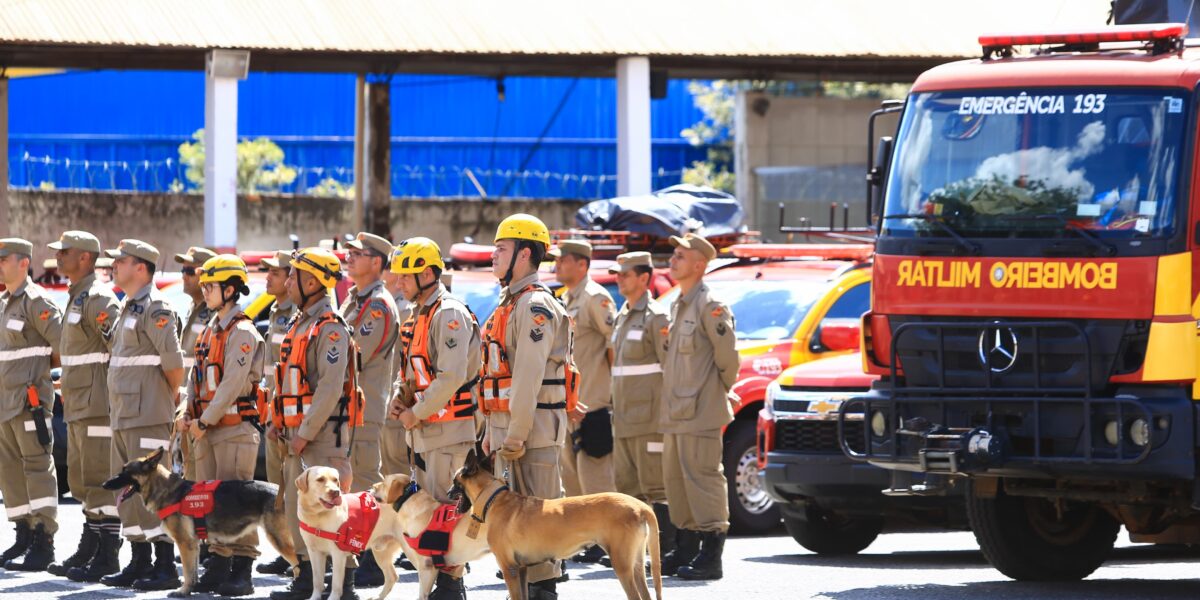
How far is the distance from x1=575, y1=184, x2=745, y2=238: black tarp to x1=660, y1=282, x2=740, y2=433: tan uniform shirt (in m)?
4.86

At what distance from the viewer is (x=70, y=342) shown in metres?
11.7

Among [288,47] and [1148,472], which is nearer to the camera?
[1148,472]

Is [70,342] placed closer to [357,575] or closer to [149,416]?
[149,416]

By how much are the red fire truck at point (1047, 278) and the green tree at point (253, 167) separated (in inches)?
1098

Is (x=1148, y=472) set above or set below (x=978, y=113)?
below

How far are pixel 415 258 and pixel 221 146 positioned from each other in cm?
1355

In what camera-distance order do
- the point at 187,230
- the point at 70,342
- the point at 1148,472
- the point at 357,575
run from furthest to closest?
the point at 187,230 → the point at 70,342 → the point at 357,575 → the point at 1148,472

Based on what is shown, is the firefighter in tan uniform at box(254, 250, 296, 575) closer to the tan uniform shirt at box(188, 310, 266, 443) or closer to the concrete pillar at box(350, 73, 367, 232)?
the tan uniform shirt at box(188, 310, 266, 443)

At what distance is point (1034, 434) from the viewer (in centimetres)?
936

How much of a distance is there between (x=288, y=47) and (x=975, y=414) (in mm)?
14562

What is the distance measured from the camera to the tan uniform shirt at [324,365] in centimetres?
1013

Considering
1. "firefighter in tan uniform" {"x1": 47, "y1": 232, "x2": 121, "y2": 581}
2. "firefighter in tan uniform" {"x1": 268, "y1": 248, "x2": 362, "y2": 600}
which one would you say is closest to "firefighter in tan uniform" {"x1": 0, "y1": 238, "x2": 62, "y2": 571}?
"firefighter in tan uniform" {"x1": 47, "y1": 232, "x2": 121, "y2": 581}

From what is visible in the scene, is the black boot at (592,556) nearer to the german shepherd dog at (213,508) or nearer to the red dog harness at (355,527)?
the german shepherd dog at (213,508)

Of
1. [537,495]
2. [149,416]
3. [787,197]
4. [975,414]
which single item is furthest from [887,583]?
[787,197]
